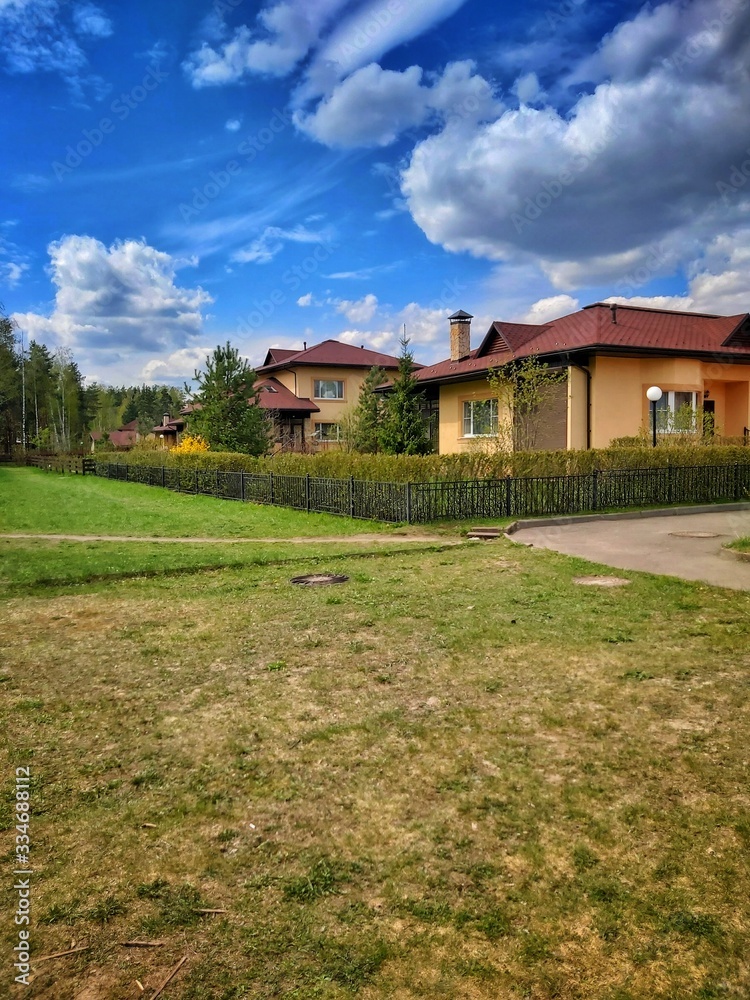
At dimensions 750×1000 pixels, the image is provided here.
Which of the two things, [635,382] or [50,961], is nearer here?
[50,961]

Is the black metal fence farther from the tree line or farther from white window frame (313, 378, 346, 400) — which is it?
the tree line

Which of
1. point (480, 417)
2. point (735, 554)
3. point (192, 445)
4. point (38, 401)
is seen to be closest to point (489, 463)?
point (735, 554)

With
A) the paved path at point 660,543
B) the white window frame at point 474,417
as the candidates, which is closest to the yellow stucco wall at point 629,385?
the white window frame at point 474,417

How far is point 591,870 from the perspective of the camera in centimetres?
284

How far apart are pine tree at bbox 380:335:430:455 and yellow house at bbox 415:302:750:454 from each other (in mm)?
2557

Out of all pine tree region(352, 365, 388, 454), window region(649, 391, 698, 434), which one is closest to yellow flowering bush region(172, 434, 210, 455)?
pine tree region(352, 365, 388, 454)

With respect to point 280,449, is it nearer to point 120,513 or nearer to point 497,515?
point 120,513

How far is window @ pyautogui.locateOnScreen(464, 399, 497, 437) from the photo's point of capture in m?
27.8

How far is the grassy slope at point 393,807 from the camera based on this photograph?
240cm

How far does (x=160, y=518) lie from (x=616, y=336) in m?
16.4

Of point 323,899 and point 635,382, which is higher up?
point 635,382

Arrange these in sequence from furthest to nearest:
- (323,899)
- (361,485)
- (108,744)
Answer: (361,485) < (108,744) < (323,899)

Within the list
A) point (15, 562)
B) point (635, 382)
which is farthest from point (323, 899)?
point (635, 382)

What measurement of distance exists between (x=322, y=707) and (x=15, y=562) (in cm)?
836
